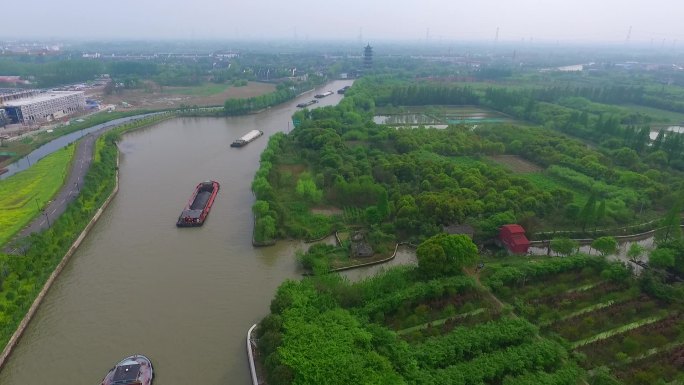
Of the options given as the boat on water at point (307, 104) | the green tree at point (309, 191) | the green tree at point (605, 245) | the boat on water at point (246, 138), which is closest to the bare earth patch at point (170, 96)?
the boat on water at point (307, 104)

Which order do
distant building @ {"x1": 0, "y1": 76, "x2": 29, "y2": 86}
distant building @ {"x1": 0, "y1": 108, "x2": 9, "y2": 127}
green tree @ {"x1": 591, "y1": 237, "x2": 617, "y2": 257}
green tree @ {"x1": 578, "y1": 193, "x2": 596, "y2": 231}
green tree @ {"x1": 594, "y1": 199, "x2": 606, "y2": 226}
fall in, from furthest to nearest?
distant building @ {"x1": 0, "y1": 76, "x2": 29, "y2": 86} < distant building @ {"x1": 0, "y1": 108, "x2": 9, "y2": 127} < green tree @ {"x1": 594, "y1": 199, "x2": 606, "y2": 226} < green tree @ {"x1": 578, "y1": 193, "x2": 596, "y2": 231} < green tree @ {"x1": 591, "y1": 237, "x2": 617, "y2": 257}

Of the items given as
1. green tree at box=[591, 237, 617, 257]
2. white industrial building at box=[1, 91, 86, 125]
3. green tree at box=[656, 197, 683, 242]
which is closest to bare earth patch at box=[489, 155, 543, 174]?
green tree at box=[656, 197, 683, 242]

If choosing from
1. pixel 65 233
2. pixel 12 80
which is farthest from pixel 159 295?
pixel 12 80

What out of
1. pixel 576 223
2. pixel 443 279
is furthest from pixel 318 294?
pixel 576 223

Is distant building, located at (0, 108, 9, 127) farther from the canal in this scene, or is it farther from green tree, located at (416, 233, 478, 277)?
green tree, located at (416, 233, 478, 277)

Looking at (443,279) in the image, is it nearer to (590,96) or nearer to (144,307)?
(144,307)

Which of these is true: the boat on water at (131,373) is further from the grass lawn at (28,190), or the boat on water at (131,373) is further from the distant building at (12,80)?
the distant building at (12,80)
